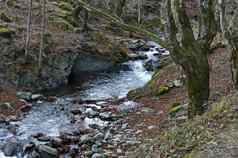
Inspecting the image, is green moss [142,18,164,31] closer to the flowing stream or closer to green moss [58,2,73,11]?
green moss [58,2,73,11]

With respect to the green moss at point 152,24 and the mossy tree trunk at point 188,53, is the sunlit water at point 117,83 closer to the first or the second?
the mossy tree trunk at point 188,53

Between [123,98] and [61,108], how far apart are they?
10.4 feet

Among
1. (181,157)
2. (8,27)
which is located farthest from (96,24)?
(181,157)

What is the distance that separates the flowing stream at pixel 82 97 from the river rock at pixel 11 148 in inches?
8.2

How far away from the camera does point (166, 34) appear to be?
35.4 feet

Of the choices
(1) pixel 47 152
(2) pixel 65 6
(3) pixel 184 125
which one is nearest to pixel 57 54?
(2) pixel 65 6

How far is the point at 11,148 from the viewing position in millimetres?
13734

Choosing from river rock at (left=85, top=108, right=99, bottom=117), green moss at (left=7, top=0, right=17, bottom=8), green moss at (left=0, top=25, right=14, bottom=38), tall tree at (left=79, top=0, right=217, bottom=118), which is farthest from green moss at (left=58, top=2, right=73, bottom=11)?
tall tree at (left=79, top=0, right=217, bottom=118)

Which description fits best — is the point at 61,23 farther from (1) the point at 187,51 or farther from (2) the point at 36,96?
(1) the point at 187,51

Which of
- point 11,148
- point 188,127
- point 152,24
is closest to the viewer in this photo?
point 188,127

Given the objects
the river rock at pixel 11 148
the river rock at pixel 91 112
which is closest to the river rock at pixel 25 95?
the river rock at pixel 91 112

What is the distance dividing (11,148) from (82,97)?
7.59 meters

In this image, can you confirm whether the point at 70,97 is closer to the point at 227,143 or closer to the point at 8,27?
the point at 8,27

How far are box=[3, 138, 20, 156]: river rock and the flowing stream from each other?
0.21 metres
